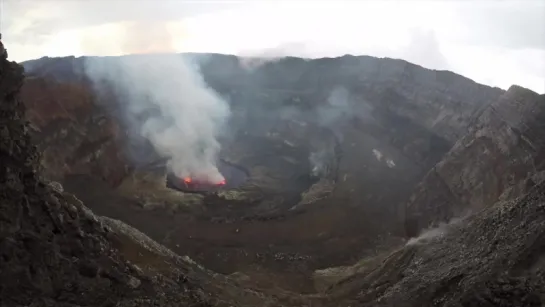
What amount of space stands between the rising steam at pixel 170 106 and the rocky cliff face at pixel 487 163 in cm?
2364

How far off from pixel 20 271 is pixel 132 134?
171 feet

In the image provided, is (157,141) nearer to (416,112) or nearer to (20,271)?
(416,112)

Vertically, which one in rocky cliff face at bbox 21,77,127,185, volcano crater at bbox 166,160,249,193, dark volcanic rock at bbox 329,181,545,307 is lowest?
dark volcanic rock at bbox 329,181,545,307

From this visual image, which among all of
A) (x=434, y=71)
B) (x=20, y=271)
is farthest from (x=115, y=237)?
(x=434, y=71)

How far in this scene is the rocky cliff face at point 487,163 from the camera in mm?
41531

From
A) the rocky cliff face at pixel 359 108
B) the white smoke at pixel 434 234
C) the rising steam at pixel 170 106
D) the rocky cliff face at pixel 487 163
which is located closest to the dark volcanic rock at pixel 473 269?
the white smoke at pixel 434 234

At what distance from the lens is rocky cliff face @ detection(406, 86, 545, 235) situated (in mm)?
41531

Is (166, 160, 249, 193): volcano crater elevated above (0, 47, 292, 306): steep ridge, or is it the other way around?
(166, 160, 249, 193): volcano crater

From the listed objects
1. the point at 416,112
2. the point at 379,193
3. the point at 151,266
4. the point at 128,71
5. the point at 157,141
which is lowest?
the point at 151,266

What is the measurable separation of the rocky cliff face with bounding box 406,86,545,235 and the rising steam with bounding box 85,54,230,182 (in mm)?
A: 23643

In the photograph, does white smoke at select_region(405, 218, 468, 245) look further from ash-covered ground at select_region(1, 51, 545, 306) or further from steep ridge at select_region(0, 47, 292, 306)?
steep ridge at select_region(0, 47, 292, 306)

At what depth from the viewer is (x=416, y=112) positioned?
73.4 metres

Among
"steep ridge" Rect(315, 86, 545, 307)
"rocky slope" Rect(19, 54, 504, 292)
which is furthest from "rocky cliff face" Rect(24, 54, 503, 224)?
"steep ridge" Rect(315, 86, 545, 307)

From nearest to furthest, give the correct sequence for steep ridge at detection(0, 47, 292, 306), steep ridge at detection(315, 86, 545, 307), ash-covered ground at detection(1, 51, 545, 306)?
steep ridge at detection(0, 47, 292, 306), steep ridge at detection(315, 86, 545, 307), ash-covered ground at detection(1, 51, 545, 306)
